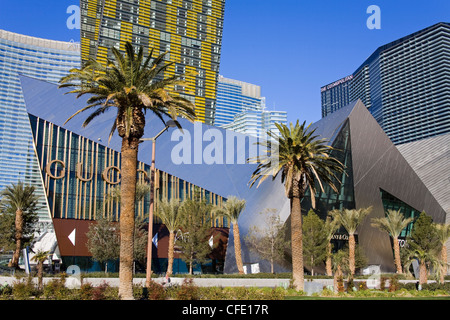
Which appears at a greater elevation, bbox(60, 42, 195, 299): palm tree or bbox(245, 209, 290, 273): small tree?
bbox(60, 42, 195, 299): palm tree

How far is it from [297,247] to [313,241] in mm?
13857

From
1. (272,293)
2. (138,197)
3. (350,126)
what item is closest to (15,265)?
(138,197)

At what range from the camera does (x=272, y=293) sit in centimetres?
2120

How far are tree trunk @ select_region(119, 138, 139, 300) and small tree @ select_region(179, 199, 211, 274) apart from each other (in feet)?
74.0

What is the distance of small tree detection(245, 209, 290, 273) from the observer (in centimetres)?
4369

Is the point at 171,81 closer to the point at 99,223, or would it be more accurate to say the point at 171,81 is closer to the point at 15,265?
the point at 99,223

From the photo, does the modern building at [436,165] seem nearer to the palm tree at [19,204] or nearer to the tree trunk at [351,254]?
the tree trunk at [351,254]

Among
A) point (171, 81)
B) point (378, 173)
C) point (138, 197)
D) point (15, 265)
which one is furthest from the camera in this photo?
point (378, 173)

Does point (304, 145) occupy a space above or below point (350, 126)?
below

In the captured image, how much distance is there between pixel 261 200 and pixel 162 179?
38.8ft

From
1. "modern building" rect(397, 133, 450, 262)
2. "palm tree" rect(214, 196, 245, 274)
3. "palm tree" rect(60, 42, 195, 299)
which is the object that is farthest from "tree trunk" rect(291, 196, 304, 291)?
"modern building" rect(397, 133, 450, 262)

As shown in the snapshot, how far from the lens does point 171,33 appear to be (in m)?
103

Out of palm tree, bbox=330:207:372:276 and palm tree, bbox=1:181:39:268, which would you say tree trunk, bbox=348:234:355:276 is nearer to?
palm tree, bbox=330:207:372:276

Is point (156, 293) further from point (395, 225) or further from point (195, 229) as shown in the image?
point (395, 225)
